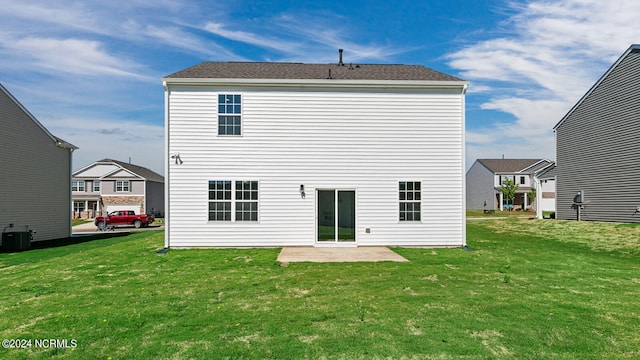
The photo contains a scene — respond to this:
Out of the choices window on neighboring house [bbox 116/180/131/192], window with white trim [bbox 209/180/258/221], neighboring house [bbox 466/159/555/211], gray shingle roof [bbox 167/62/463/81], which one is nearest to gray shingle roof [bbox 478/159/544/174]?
neighboring house [bbox 466/159/555/211]

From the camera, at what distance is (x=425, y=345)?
16.2 ft

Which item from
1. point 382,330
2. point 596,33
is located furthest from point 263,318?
point 596,33

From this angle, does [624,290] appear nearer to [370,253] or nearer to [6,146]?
[370,253]

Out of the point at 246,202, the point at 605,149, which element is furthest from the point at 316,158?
the point at 605,149

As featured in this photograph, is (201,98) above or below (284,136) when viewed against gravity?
above

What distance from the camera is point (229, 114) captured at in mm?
13773

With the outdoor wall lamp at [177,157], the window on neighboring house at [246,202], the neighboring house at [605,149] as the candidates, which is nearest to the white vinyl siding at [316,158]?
the outdoor wall lamp at [177,157]

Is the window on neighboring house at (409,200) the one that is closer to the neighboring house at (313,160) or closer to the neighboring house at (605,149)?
the neighboring house at (313,160)

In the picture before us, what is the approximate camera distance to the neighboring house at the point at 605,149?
19594 mm

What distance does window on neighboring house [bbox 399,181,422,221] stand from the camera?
14000mm

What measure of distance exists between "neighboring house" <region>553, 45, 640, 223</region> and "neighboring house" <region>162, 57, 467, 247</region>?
41.0ft

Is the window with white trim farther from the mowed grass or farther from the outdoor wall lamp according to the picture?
the mowed grass

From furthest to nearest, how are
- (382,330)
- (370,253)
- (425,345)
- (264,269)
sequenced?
1. (370,253)
2. (264,269)
3. (382,330)
4. (425,345)

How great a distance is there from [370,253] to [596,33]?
15.2 m
